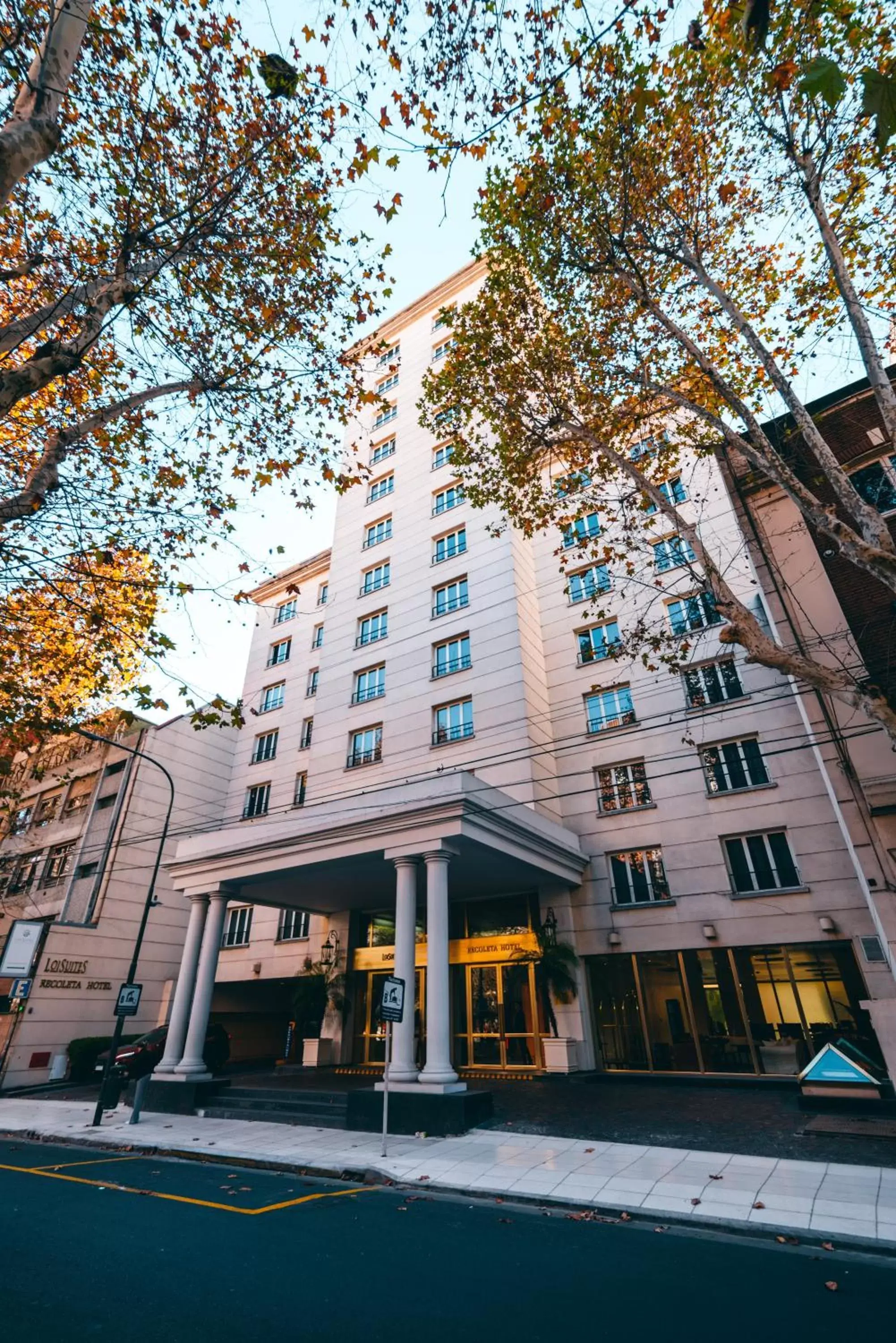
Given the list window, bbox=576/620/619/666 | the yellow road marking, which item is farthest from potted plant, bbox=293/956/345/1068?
window, bbox=576/620/619/666

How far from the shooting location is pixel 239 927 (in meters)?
22.3

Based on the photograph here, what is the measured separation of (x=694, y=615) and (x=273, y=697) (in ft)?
57.4

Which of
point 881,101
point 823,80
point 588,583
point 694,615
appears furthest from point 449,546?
point 881,101

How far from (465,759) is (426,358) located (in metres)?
18.3

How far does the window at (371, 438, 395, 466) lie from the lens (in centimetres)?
2624

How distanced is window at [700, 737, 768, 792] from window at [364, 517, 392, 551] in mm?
14283

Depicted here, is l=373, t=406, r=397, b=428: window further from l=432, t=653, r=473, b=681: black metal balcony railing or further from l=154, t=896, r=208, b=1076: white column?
l=154, t=896, r=208, b=1076: white column

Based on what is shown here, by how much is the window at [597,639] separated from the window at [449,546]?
17.0ft

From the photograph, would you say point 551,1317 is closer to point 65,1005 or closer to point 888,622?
point 888,622

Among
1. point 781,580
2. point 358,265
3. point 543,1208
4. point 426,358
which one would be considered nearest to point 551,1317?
point 543,1208

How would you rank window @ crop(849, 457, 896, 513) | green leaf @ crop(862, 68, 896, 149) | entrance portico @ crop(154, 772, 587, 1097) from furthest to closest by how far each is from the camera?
window @ crop(849, 457, 896, 513)
entrance portico @ crop(154, 772, 587, 1097)
green leaf @ crop(862, 68, 896, 149)

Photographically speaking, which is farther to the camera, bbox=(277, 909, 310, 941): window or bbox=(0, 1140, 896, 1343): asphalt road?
bbox=(277, 909, 310, 941): window

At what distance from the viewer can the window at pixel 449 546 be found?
21.4 metres

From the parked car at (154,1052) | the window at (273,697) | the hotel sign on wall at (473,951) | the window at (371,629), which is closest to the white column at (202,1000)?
the parked car at (154,1052)
